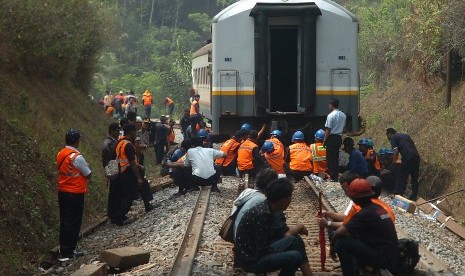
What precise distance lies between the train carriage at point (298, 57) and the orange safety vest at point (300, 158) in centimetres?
105

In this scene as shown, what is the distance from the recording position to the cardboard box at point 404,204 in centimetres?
1273

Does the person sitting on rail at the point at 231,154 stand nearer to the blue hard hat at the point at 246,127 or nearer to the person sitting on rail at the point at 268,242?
the blue hard hat at the point at 246,127

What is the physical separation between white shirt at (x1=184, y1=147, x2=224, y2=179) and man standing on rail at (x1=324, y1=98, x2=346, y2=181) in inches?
92.0

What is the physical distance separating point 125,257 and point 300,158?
7204mm

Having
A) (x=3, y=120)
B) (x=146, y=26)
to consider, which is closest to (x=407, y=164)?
(x=3, y=120)

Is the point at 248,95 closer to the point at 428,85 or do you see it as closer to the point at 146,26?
the point at 428,85

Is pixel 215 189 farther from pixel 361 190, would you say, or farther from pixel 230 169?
pixel 361 190

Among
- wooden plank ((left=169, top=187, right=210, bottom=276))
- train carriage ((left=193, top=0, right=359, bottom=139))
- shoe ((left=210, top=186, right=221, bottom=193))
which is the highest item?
train carriage ((left=193, top=0, right=359, bottom=139))

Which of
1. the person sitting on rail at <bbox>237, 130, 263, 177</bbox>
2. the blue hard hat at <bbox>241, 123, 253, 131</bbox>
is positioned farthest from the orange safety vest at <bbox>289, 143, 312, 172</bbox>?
the blue hard hat at <bbox>241, 123, 253, 131</bbox>

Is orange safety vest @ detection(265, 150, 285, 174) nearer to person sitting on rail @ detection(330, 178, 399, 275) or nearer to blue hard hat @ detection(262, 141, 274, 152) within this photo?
blue hard hat @ detection(262, 141, 274, 152)

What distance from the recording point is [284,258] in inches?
271

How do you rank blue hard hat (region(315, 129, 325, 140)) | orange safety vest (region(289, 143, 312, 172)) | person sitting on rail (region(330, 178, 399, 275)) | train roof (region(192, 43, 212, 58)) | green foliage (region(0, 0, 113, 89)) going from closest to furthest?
person sitting on rail (region(330, 178, 399, 275))
orange safety vest (region(289, 143, 312, 172))
blue hard hat (region(315, 129, 325, 140))
green foliage (region(0, 0, 113, 89))
train roof (region(192, 43, 212, 58))

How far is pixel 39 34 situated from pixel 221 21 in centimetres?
460

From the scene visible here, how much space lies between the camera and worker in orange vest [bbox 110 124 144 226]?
11.3 metres
